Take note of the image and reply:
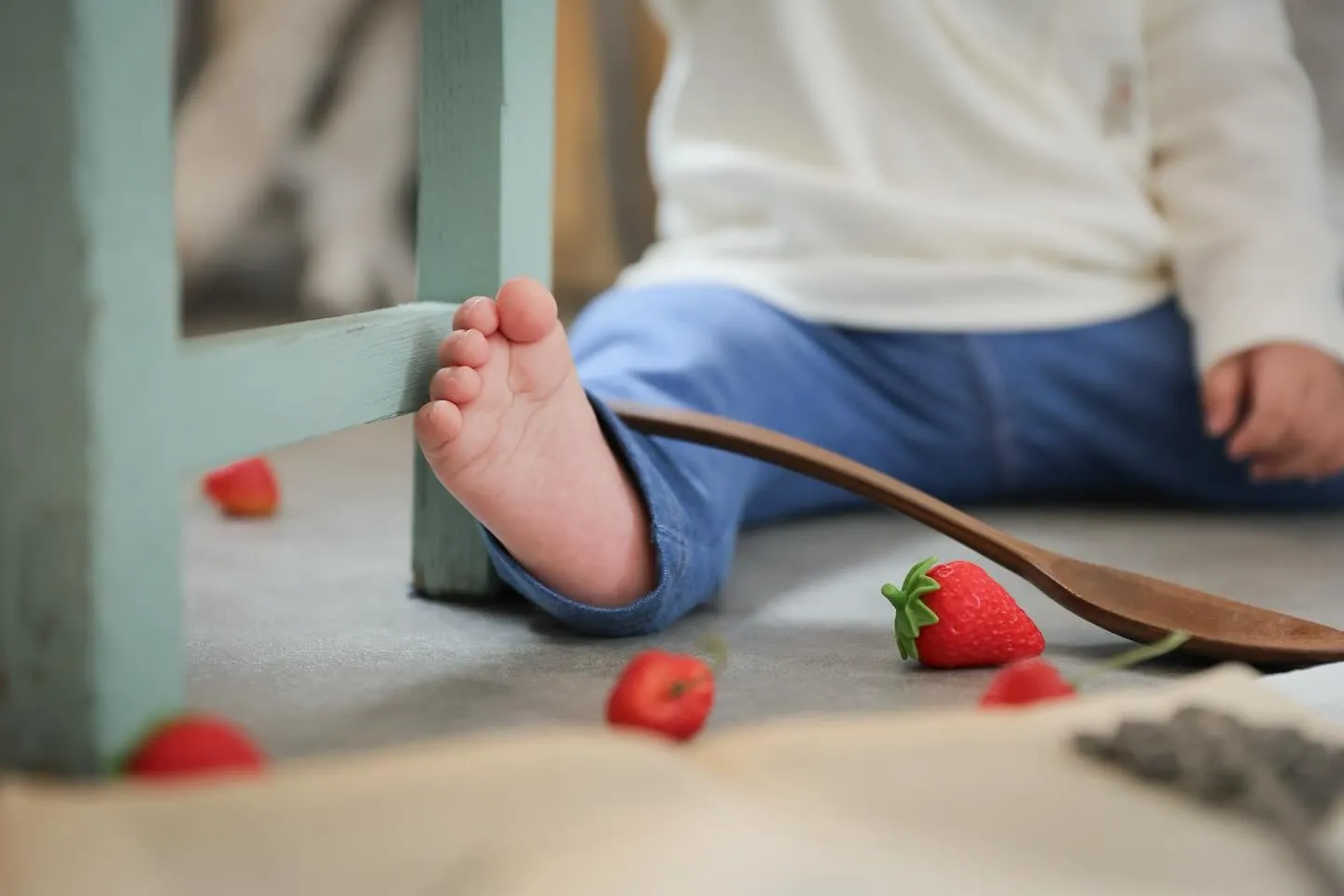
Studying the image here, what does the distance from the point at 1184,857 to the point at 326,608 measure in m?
→ 0.53

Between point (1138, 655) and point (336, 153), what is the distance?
5.72ft

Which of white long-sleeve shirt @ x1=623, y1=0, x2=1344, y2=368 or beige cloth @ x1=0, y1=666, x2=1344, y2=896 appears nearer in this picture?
beige cloth @ x1=0, y1=666, x2=1344, y2=896

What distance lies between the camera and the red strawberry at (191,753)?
0.47 m

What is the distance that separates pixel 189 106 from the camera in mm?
2062

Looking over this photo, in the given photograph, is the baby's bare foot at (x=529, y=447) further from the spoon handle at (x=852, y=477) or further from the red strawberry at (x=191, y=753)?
the red strawberry at (x=191, y=753)

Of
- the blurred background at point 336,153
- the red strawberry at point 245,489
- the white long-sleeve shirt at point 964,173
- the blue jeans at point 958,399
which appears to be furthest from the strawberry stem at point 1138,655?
the blurred background at point 336,153

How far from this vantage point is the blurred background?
1988 mm

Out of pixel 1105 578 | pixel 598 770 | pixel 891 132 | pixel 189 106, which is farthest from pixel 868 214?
pixel 189 106

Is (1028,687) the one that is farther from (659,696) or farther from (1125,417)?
(1125,417)

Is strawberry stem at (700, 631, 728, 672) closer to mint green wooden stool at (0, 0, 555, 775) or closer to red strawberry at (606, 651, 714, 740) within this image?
red strawberry at (606, 651, 714, 740)

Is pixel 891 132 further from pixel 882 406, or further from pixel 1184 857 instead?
pixel 1184 857

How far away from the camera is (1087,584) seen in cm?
77

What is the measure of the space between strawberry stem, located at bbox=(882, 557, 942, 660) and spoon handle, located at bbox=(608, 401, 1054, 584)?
59mm

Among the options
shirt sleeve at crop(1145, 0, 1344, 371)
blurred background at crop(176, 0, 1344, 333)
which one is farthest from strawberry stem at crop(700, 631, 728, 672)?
blurred background at crop(176, 0, 1344, 333)
